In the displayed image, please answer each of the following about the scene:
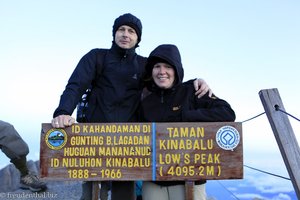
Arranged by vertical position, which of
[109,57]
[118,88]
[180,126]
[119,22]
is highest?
[119,22]

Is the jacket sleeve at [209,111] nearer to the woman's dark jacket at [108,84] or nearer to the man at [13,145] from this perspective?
the woman's dark jacket at [108,84]

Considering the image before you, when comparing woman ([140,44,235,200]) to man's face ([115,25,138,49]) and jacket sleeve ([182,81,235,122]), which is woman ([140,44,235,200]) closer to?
jacket sleeve ([182,81,235,122])

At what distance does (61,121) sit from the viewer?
3.88 meters

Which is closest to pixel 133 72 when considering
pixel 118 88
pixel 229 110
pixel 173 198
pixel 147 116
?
pixel 118 88

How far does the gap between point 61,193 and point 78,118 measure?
632cm

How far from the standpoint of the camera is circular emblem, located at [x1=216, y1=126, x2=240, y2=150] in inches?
153

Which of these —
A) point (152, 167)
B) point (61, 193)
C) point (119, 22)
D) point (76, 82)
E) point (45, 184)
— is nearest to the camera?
point (152, 167)

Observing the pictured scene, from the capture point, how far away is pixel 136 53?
4699mm

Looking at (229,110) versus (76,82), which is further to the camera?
(76,82)

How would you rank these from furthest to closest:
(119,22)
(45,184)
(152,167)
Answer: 1. (45,184)
2. (119,22)
3. (152,167)

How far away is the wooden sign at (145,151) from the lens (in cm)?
390

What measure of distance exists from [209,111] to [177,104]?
362 millimetres

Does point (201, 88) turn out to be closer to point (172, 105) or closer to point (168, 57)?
point (172, 105)

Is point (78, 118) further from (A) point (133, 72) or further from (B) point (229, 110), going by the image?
(B) point (229, 110)
